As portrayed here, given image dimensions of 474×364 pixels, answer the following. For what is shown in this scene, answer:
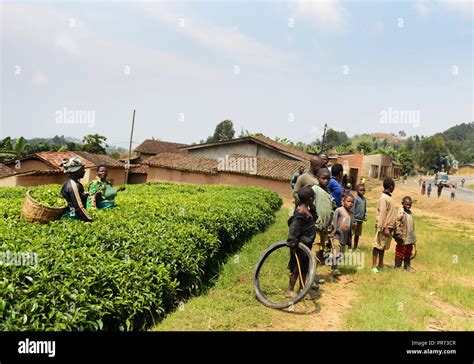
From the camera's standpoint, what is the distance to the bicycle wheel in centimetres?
532

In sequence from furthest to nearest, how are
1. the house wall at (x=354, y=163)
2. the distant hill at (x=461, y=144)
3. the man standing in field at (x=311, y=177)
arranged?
the distant hill at (x=461, y=144), the house wall at (x=354, y=163), the man standing in field at (x=311, y=177)

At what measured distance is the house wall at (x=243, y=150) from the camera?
3131 centimetres

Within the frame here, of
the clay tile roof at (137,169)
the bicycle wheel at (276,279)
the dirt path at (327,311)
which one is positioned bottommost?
the dirt path at (327,311)

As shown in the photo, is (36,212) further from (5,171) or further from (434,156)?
(434,156)

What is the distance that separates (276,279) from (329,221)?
1.48 meters

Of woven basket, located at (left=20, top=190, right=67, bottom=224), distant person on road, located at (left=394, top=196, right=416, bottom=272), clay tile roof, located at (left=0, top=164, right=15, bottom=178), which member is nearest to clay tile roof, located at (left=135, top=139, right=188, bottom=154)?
clay tile roof, located at (left=0, top=164, right=15, bottom=178)

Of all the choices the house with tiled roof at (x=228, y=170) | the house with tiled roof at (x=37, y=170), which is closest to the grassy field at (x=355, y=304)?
the house with tiled roof at (x=228, y=170)

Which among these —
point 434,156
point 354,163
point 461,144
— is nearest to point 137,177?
point 354,163

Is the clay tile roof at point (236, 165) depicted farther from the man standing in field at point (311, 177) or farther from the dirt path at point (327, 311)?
the dirt path at point (327, 311)

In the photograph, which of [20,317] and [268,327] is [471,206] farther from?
[20,317]

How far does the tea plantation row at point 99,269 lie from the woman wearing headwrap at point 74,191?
285mm

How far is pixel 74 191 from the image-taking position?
243 inches

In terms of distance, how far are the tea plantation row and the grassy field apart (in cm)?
51
